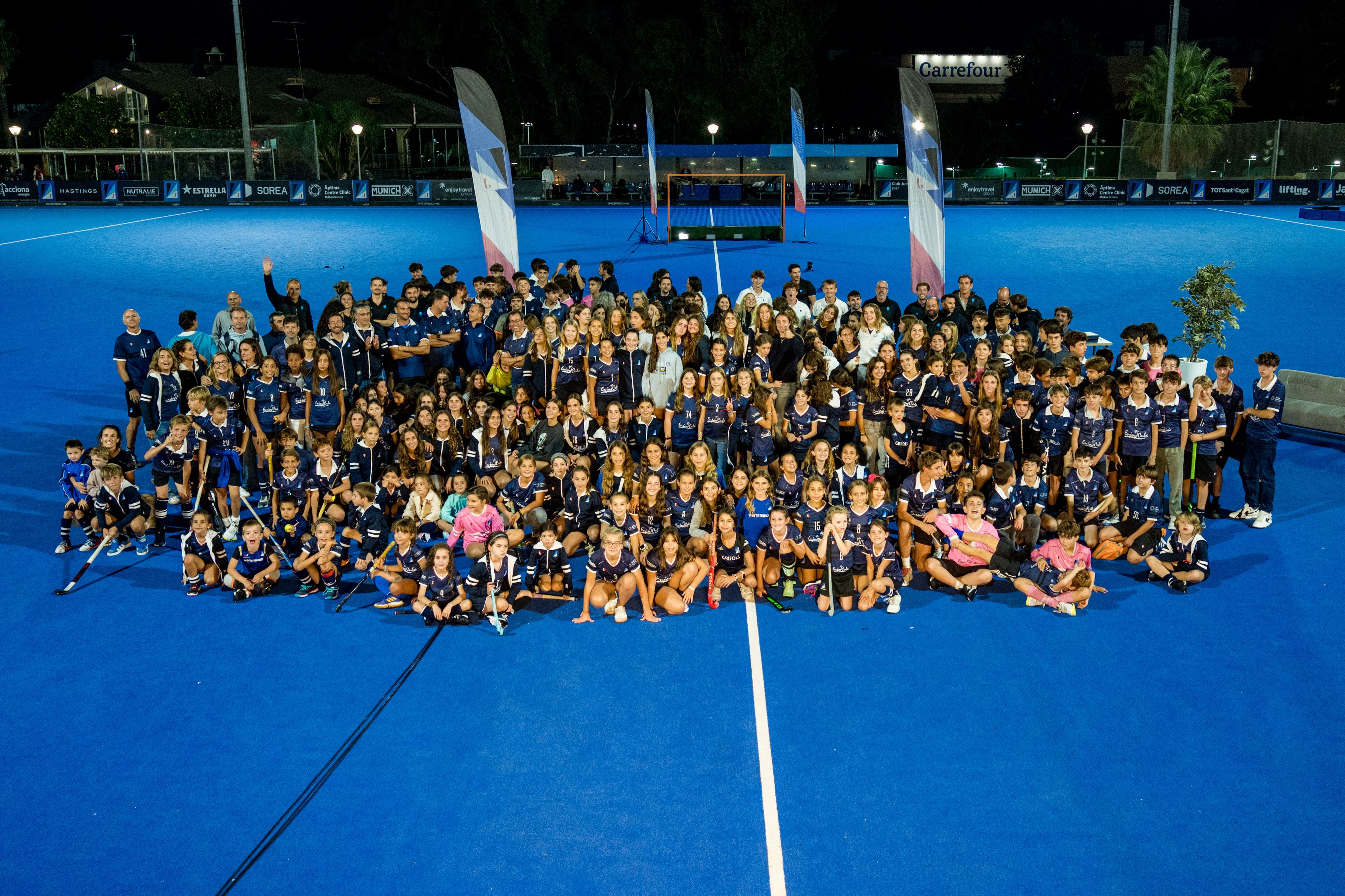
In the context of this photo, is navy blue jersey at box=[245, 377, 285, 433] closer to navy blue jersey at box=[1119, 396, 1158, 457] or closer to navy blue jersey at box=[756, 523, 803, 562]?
navy blue jersey at box=[756, 523, 803, 562]

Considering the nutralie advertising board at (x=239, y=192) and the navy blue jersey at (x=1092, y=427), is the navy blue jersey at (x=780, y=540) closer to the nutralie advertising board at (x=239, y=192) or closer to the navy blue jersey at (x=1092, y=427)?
the navy blue jersey at (x=1092, y=427)

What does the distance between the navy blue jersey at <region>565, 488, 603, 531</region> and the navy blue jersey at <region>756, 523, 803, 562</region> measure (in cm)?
169

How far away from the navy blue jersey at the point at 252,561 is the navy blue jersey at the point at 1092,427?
8.00m

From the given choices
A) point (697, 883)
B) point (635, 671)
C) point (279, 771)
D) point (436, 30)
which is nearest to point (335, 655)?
point (279, 771)

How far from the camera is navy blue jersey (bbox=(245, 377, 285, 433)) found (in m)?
11.4

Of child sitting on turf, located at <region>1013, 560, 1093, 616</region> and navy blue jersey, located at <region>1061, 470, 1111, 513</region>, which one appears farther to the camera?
navy blue jersey, located at <region>1061, 470, 1111, 513</region>

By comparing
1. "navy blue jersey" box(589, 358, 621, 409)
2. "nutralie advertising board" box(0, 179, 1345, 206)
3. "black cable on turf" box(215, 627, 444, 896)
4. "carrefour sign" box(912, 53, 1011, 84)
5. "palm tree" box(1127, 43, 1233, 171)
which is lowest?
"black cable on turf" box(215, 627, 444, 896)

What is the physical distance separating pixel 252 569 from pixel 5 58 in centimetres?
7644

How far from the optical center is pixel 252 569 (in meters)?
9.45

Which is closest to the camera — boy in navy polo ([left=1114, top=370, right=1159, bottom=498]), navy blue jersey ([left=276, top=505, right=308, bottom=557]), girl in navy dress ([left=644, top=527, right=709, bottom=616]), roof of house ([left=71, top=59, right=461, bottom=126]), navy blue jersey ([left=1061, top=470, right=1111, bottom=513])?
girl in navy dress ([left=644, top=527, right=709, bottom=616])

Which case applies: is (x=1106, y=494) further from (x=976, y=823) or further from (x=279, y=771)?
(x=279, y=771)

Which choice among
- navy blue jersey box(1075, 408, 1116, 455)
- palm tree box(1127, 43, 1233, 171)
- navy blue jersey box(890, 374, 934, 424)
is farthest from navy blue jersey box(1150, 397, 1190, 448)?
palm tree box(1127, 43, 1233, 171)

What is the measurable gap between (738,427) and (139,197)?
4657 centimetres

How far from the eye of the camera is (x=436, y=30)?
69.8 metres
